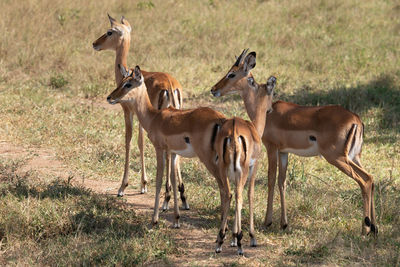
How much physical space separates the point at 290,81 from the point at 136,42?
11.1 ft

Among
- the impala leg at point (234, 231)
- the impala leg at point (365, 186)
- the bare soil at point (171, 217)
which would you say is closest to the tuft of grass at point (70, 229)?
the bare soil at point (171, 217)

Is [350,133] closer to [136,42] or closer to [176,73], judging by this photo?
[176,73]

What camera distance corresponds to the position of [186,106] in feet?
33.4

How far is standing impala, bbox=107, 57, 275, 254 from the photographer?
507 centimetres

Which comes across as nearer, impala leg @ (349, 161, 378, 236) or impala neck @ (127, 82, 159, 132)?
impala leg @ (349, 161, 378, 236)

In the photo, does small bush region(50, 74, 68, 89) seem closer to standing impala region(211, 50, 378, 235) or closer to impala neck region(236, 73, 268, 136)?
standing impala region(211, 50, 378, 235)

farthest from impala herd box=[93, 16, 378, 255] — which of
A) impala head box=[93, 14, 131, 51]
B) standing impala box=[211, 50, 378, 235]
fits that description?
impala head box=[93, 14, 131, 51]

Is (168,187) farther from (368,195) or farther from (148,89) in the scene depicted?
Answer: (368,195)

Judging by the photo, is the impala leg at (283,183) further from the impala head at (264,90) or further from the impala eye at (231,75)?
the impala eye at (231,75)

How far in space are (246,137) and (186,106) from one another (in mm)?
5133

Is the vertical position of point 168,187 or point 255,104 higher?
point 255,104

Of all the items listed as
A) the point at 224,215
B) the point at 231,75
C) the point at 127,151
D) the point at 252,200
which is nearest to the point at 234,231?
the point at 224,215

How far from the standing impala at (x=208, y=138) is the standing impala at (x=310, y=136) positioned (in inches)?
9.1

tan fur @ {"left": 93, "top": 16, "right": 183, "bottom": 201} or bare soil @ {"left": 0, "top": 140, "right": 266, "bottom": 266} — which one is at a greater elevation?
tan fur @ {"left": 93, "top": 16, "right": 183, "bottom": 201}
